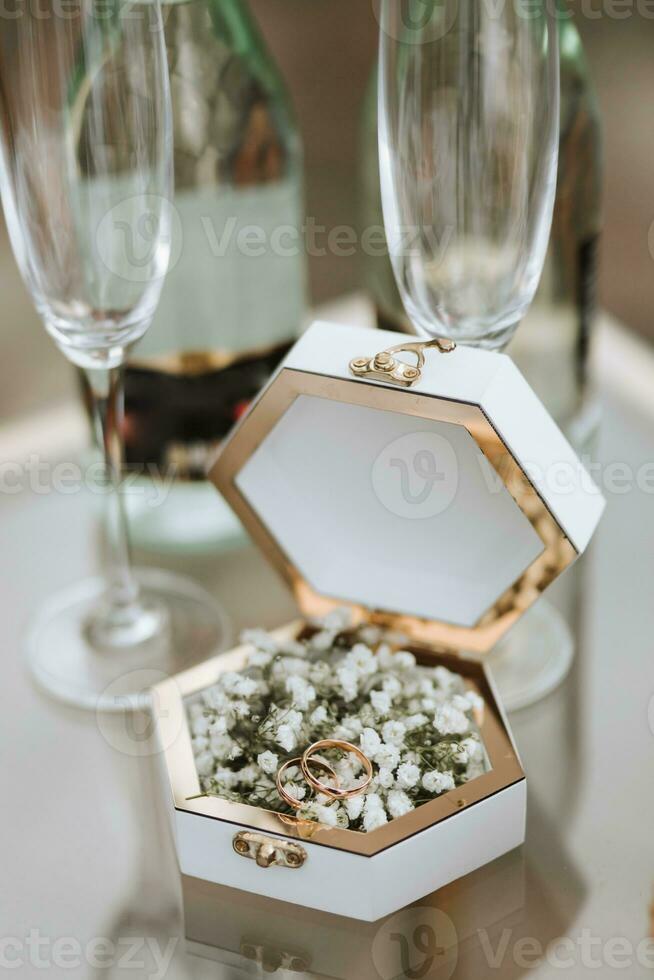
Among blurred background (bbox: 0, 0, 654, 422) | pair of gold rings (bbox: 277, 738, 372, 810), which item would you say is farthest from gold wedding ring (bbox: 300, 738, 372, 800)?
blurred background (bbox: 0, 0, 654, 422)

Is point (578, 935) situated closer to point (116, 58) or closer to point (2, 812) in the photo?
point (2, 812)

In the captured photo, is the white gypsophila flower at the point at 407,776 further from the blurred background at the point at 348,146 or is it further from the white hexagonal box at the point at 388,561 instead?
the blurred background at the point at 348,146

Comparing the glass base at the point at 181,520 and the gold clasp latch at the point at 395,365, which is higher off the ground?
the gold clasp latch at the point at 395,365

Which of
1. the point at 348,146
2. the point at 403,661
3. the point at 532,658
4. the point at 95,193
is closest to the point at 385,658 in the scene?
the point at 403,661

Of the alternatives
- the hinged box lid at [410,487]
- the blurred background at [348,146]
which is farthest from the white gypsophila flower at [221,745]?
the blurred background at [348,146]

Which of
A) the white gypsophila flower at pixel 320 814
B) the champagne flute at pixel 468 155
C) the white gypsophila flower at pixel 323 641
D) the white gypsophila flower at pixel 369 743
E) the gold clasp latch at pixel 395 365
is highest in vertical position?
the champagne flute at pixel 468 155

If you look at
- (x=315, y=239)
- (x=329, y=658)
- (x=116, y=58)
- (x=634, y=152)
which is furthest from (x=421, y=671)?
(x=634, y=152)

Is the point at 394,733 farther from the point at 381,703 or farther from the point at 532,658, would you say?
the point at 532,658
